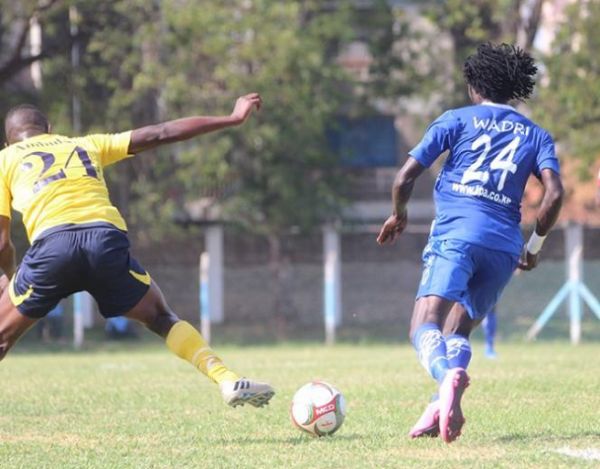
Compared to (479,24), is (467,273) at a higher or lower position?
lower

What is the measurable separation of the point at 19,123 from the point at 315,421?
2529mm

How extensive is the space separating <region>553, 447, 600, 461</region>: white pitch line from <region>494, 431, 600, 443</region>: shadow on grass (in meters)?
0.47

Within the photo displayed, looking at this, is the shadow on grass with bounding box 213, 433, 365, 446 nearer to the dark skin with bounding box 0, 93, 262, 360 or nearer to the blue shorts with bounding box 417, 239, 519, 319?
the dark skin with bounding box 0, 93, 262, 360

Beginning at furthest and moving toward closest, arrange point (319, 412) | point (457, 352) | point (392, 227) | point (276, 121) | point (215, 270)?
1. point (215, 270)
2. point (276, 121)
3. point (319, 412)
4. point (392, 227)
5. point (457, 352)

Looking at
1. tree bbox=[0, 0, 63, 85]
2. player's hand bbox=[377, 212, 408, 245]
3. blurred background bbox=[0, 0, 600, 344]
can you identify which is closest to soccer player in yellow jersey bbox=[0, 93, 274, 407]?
player's hand bbox=[377, 212, 408, 245]

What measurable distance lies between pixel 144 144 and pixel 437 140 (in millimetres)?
1746

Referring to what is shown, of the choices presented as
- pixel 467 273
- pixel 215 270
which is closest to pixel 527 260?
pixel 467 273

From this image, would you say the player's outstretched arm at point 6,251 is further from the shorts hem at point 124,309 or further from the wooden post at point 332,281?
the wooden post at point 332,281

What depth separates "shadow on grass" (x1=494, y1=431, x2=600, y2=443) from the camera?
7035 mm

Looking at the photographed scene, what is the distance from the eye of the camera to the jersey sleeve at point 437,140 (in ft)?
22.7

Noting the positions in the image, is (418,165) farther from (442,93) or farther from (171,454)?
(442,93)

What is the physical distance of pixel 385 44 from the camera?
26.9m

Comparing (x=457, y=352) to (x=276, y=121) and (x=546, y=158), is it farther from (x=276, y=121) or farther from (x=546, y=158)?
(x=276, y=121)

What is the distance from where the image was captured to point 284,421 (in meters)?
8.46
